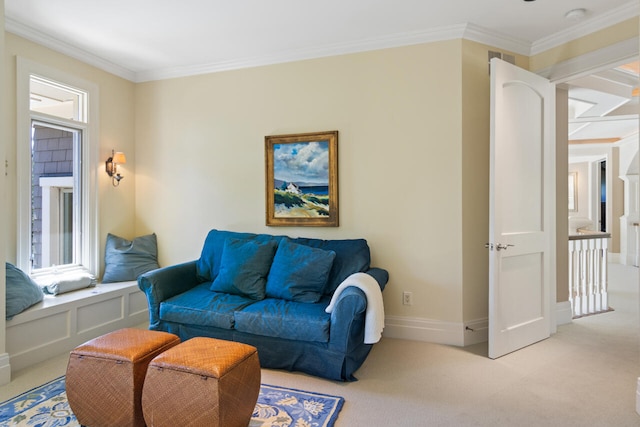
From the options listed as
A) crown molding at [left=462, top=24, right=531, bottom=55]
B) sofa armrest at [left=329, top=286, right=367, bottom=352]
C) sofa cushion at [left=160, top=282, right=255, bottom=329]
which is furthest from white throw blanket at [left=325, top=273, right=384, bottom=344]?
crown molding at [left=462, top=24, right=531, bottom=55]

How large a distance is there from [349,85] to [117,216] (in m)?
2.80

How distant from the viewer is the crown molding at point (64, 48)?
3072mm

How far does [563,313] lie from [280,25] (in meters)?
3.79

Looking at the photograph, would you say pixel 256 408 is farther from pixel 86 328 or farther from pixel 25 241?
pixel 25 241

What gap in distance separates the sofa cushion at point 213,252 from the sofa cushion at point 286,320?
2.51ft

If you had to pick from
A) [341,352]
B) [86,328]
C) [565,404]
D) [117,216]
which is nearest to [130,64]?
[117,216]

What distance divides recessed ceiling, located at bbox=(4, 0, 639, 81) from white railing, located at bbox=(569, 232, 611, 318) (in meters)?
2.23

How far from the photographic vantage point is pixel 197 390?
5.93 ft

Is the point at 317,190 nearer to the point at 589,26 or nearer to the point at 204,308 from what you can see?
the point at 204,308

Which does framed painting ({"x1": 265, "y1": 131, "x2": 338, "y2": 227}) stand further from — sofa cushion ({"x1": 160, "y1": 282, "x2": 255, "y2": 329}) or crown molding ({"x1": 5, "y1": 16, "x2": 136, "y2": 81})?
crown molding ({"x1": 5, "y1": 16, "x2": 136, "y2": 81})

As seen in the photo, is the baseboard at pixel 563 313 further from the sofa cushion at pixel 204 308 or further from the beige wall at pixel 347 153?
the sofa cushion at pixel 204 308

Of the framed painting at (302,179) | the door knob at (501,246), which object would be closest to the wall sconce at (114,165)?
the framed painting at (302,179)

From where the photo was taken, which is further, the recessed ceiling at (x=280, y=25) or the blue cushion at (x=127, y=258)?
the blue cushion at (x=127, y=258)

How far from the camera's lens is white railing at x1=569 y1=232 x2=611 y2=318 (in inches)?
163
